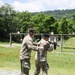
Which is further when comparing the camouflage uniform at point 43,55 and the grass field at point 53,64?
the grass field at point 53,64

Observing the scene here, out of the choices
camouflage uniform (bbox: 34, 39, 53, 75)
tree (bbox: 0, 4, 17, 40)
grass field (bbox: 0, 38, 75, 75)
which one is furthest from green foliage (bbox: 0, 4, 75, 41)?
camouflage uniform (bbox: 34, 39, 53, 75)

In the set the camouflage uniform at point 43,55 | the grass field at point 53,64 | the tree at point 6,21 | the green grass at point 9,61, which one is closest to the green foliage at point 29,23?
the tree at point 6,21

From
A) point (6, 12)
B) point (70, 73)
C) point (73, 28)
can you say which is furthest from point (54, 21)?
point (70, 73)

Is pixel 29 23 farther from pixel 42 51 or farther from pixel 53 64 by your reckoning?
pixel 42 51

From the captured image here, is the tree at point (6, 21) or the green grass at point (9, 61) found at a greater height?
the tree at point (6, 21)

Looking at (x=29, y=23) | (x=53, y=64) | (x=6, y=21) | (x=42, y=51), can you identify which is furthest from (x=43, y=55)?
(x=29, y=23)

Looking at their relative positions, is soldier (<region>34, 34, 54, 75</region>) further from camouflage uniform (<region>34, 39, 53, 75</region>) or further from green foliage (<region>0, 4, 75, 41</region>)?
green foliage (<region>0, 4, 75, 41</region>)

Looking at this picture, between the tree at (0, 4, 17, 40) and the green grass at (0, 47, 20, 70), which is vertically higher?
the tree at (0, 4, 17, 40)

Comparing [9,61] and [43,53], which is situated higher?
[43,53]

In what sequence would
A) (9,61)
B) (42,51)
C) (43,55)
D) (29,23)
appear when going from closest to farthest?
1. (42,51)
2. (43,55)
3. (9,61)
4. (29,23)

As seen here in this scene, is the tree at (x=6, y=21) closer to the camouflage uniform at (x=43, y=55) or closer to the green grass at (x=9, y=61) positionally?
the green grass at (x=9, y=61)

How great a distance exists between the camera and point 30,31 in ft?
40.3

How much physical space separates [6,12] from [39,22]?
129ft

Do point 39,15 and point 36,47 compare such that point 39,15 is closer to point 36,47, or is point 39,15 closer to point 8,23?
point 8,23
